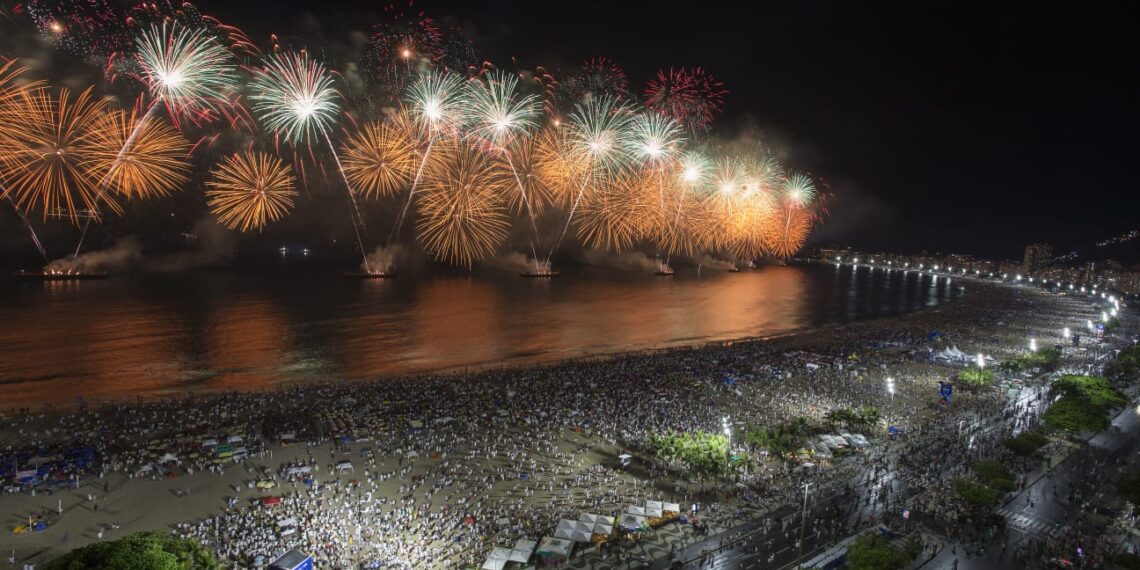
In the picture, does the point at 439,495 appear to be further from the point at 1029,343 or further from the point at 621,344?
the point at 1029,343

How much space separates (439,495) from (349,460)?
15.5 feet

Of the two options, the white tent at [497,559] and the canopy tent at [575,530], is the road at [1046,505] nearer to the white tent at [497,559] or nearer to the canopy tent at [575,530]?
the canopy tent at [575,530]

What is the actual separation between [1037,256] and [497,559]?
21009 centimetres

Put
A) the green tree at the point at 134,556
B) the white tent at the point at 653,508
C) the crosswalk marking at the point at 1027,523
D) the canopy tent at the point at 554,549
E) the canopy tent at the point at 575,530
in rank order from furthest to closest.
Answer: the crosswalk marking at the point at 1027,523, the white tent at the point at 653,508, the canopy tent at the point at 575,530, the canopy tent at the point at 554,549, the green tree at the point at 134,556

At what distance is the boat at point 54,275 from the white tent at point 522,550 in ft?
326

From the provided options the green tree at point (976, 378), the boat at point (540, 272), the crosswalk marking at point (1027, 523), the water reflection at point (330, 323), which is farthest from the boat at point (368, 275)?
the crosswalk marking at point (1027, 523)

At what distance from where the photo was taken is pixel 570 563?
55.6ft

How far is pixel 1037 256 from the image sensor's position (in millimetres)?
174125

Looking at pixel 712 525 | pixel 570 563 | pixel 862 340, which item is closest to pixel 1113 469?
pixel 712 525

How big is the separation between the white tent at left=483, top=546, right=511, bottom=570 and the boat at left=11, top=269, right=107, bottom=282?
325 ft

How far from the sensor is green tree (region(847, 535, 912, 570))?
51.5 feet

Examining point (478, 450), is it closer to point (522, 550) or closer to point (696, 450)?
point (522, 550)

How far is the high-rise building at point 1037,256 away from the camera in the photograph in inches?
6695

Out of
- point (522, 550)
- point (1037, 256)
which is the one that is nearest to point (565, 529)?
point (522, 550)
